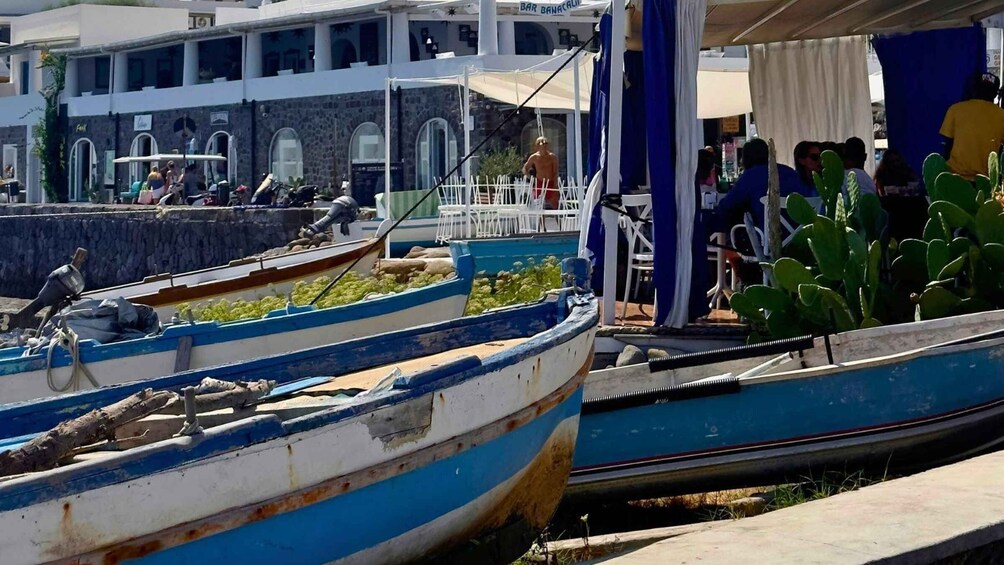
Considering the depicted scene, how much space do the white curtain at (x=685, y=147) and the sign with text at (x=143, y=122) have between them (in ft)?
94.9

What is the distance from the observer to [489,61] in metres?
24.6

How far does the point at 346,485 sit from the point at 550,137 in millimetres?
22930

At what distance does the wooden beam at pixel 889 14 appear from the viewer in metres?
10.2

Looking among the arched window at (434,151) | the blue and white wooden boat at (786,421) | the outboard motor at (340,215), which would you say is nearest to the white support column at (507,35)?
the arched window at (434,151)

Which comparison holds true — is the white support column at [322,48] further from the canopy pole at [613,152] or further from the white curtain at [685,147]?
the white curtain at [685,147]

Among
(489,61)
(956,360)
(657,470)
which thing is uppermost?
(489,61)

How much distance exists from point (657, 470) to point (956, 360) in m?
1.56

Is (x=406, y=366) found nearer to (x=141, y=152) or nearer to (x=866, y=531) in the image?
(x=866, y=531)

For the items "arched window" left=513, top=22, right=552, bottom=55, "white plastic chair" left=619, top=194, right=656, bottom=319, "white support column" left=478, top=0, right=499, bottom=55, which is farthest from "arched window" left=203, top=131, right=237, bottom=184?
"white plastic chair" left=619, top=194, right=656, bottom=319

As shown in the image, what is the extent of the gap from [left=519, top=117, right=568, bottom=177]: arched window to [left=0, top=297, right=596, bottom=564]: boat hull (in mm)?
21004

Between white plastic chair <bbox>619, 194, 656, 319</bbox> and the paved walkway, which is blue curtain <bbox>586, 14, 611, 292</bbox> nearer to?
white plastic chair <bbox>619, 194, 656, 319</bbox>

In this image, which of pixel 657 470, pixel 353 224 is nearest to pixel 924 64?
pixel 657 470

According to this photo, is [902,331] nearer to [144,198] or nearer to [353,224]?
[353,224]

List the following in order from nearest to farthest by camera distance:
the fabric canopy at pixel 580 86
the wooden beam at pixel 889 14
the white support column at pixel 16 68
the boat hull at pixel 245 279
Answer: the wooden beam at pixel 889 14 → the boat hull at pixel 245 279 → the fabric canopy at pixel 580 86 → the white support column at pixel 16 68
